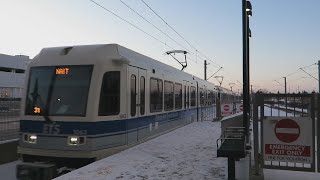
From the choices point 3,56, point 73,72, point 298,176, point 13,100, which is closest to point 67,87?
point 73,72

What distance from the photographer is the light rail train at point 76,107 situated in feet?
31.7

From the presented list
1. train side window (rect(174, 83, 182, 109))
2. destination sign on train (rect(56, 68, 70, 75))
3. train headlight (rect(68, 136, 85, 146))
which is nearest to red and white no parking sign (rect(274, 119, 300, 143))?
train headlight (rect(68, 136, 85, 146))

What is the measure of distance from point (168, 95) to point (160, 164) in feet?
23.6

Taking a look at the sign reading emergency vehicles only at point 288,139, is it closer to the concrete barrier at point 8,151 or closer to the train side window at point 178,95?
the concrete barrier at point 8,151

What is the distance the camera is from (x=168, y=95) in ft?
53.1

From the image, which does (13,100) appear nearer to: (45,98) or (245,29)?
(45,98)

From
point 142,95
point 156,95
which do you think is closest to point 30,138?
point 142,95

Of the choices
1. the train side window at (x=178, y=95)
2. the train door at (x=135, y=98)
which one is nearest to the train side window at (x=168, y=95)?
the train side window at (x=178, y=95)

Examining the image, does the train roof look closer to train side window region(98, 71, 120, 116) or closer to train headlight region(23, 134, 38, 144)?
train side window region(98, 71, 120, 116)

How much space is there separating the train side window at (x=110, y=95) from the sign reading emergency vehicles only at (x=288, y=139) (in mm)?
3870

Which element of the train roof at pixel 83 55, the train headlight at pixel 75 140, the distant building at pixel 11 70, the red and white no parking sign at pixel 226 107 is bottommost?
the train headlight at pixel 75 140

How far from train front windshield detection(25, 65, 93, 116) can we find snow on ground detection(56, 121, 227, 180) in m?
1.55

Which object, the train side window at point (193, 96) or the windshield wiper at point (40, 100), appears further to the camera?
the train side window at point (193, 96)

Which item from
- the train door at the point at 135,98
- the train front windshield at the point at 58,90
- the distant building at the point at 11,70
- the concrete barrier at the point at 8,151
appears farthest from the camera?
the distant building at the point at 11,70
